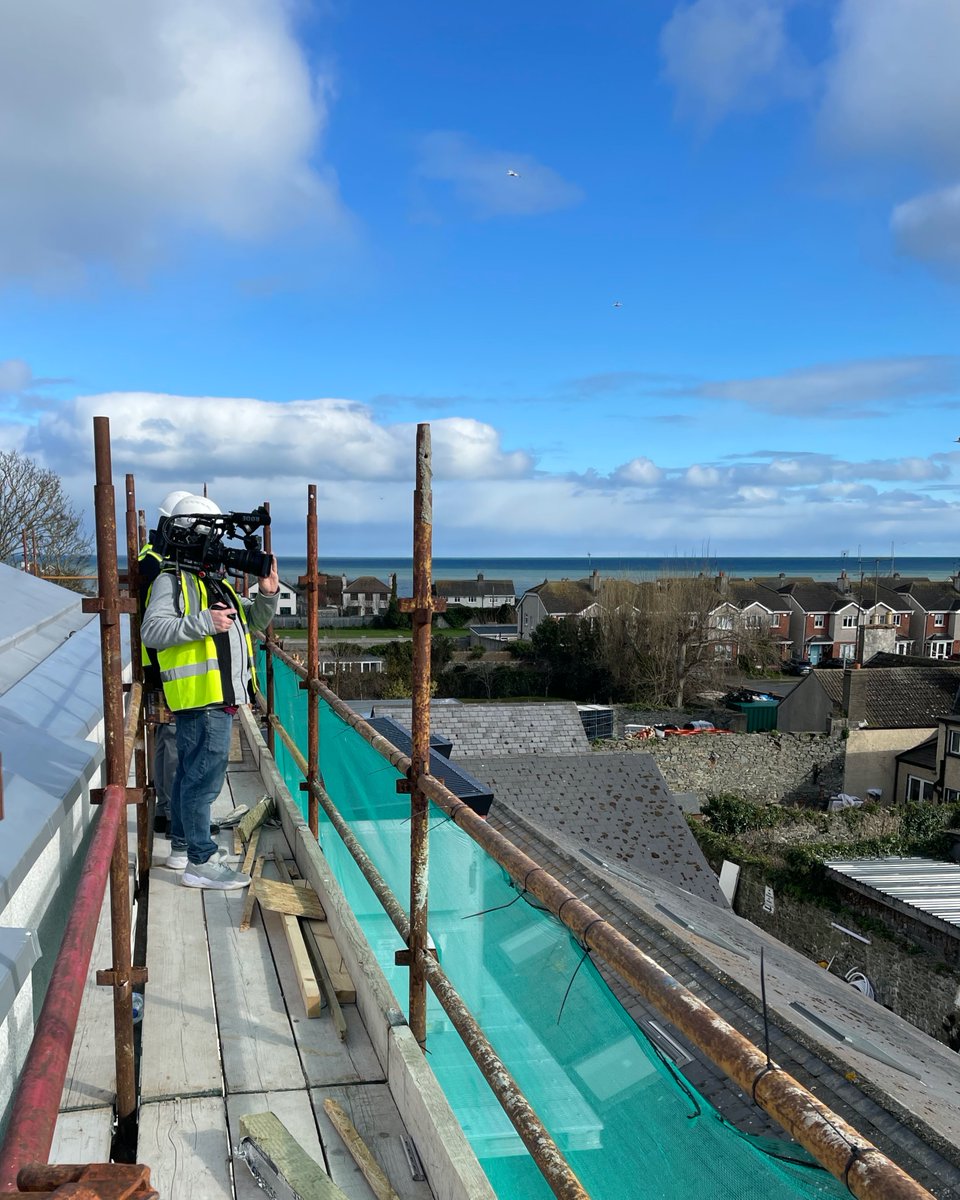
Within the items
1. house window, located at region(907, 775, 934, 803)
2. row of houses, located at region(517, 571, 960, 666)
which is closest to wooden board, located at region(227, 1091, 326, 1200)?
house window, located at region(907, 775, 934, 803)

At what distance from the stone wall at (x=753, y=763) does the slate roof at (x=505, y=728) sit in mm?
9296

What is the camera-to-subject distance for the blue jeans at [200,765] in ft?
13.6

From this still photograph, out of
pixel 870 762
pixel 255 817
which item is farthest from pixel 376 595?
pixel 255 817

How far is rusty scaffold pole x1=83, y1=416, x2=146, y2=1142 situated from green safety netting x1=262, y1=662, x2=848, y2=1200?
0.93 metres

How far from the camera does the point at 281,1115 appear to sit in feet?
8.96

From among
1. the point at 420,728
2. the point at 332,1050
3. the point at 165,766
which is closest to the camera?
the point at 420,728

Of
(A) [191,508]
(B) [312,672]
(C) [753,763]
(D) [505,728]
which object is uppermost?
(A) [191,508]

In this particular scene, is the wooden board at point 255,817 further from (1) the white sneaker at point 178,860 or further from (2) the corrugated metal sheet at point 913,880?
(2) the corrugated metal sheet at point 913,880

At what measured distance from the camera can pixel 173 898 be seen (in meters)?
4.29

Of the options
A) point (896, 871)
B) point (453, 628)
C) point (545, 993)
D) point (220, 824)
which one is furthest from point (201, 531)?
point (453, 628)

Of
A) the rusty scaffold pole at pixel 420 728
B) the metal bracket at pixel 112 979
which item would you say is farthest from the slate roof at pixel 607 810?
the metal bracket at pixel 112 979

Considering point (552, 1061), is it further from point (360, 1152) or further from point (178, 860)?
point (178, 860)

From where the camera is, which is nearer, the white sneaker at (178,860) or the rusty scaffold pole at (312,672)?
the white sneaker at (178,860)

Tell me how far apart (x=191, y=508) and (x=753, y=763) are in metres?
29.2
